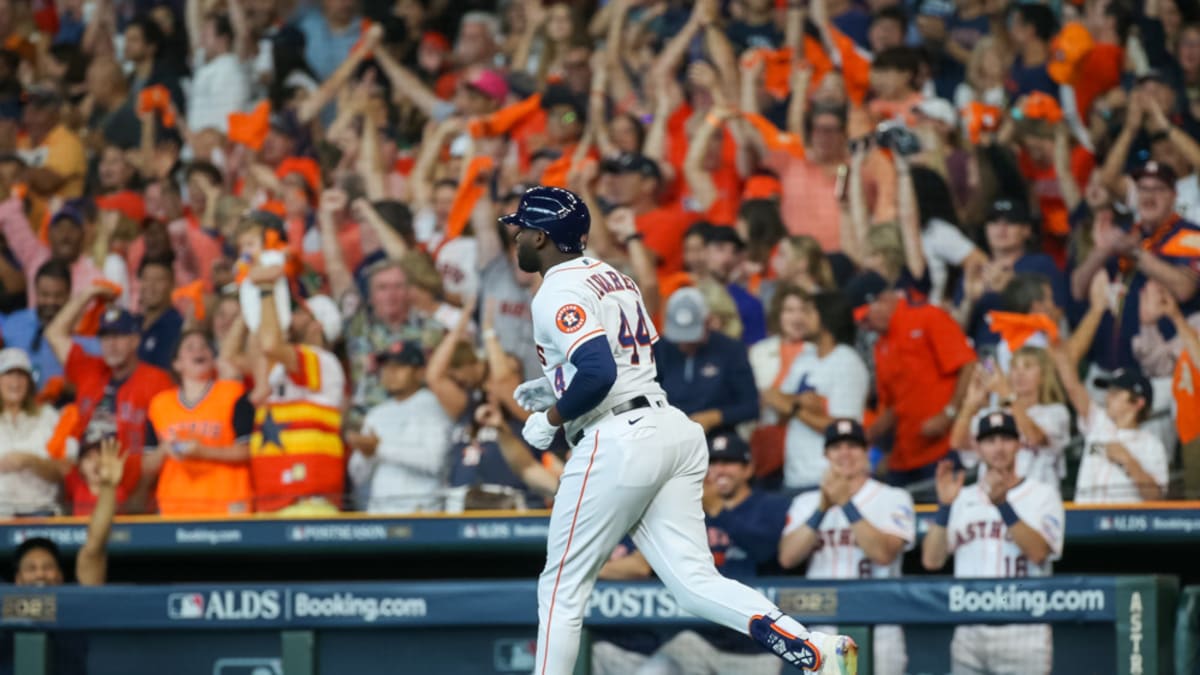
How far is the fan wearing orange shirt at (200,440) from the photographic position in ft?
24.9

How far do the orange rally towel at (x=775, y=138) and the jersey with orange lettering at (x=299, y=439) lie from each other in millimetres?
2462

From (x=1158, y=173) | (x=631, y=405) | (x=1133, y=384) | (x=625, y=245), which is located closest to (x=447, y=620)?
(x=631, y=405)

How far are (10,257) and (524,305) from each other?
294cm

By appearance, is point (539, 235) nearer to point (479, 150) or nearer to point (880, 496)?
point (880, 496)

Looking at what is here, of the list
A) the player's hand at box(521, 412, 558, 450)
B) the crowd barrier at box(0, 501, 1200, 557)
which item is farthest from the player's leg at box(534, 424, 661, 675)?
the crowd barrier at box(0, 501, 1200, 557)

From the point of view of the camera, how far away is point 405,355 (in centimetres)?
766

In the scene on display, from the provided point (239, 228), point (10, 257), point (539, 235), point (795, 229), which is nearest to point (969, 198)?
point (795, 229)

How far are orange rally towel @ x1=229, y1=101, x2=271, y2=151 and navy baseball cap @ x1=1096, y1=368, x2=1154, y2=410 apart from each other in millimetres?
4819

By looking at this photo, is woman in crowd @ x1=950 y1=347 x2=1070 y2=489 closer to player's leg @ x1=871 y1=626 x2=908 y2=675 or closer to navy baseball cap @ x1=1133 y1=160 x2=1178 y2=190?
navy baseball cap @ x1=1133 y1=160 x2=1178 y2=190

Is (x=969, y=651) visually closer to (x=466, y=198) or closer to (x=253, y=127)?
(x=466, y=198)

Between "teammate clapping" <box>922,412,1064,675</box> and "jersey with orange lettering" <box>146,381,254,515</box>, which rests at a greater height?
"jersey with orange lettering" <box>146,381,254,515</box>

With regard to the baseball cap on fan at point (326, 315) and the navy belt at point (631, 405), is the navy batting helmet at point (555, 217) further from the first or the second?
the baseball cap on fan at point (326, 315)

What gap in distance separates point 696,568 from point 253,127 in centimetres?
566

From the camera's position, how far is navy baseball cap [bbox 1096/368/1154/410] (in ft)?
22.4
